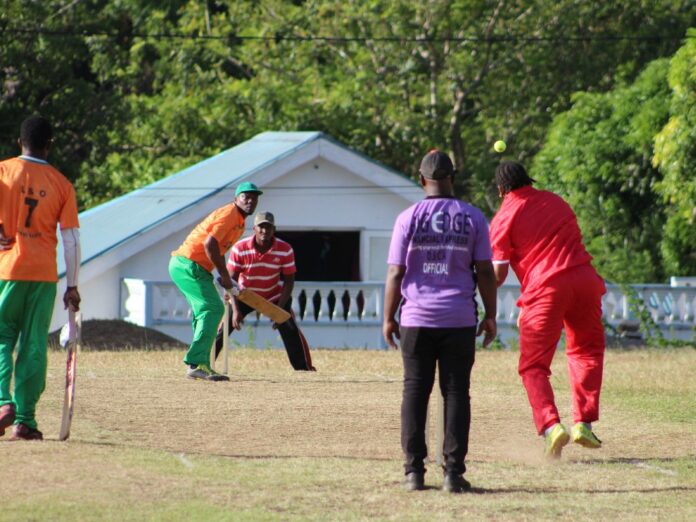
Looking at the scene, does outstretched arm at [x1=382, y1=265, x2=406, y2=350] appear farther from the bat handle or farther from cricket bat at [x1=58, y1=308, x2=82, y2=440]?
the bat handle

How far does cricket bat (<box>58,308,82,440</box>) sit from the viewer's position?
9445 millimetres

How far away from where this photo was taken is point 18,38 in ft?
104

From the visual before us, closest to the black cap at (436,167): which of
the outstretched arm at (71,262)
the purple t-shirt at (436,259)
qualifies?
the purple t-shirt at (436,259)

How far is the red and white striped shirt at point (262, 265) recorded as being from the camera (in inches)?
604

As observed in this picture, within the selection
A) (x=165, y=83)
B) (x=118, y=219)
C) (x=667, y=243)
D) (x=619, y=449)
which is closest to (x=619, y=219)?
(x=667, y=243)

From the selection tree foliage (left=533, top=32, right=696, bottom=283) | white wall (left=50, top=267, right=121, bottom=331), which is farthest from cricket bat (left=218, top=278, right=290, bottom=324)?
tree foliage (left=533, top=32, right=696, bottom=283)

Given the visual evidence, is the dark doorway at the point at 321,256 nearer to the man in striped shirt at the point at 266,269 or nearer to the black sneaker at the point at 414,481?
the man in striped shirt at the point at 266,269

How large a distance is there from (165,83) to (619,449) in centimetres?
3441

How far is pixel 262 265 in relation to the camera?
605 inches

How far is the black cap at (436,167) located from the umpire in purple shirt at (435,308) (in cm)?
1

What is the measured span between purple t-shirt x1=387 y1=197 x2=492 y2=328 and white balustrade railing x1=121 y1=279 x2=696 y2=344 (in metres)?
17.2

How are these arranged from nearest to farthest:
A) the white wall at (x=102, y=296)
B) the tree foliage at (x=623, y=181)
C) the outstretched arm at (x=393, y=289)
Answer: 1. the outstretched arm at (x=393, y=289)
2. the white wall at (x=102, y=296)
3. the tree foliage at (x=623, y=181)

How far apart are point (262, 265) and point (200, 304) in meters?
1.51

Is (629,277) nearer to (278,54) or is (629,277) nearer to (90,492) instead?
(278,54)
